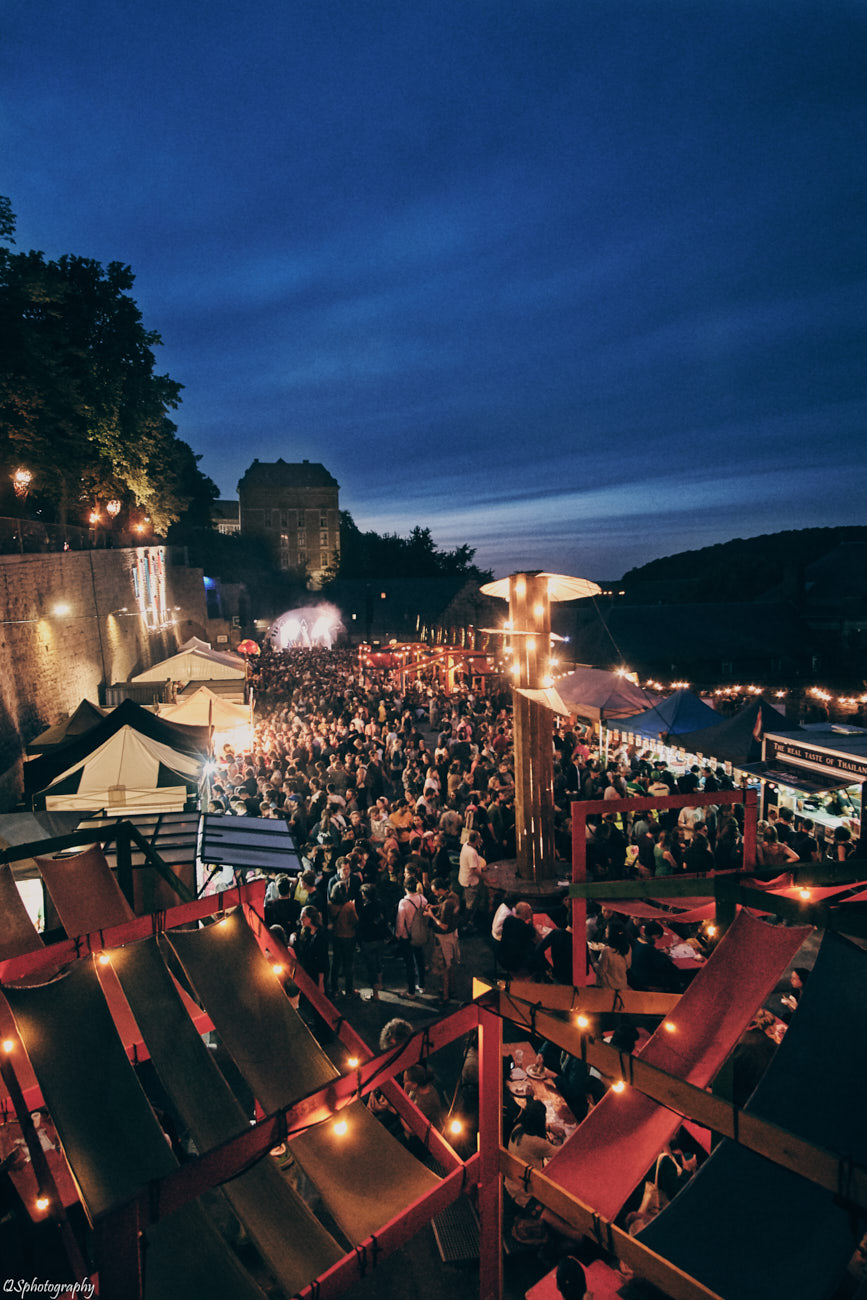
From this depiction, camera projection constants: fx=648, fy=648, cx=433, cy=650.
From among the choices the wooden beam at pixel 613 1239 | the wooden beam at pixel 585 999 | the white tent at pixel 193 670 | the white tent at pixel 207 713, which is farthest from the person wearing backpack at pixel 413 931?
the white tent at pixel 193 670

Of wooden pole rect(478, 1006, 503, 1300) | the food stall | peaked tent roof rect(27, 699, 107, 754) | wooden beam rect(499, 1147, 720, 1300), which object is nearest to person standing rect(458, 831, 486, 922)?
the food stall

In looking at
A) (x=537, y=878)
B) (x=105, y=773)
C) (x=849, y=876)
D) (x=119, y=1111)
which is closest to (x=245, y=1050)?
(x=119, y=1111)

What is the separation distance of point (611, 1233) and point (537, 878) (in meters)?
5.87

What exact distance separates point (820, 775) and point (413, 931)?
6439 mm

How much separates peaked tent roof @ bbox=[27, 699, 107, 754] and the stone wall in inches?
15.5

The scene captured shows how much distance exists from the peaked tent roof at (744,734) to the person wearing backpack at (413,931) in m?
6.17

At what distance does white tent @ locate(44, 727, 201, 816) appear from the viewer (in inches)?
325

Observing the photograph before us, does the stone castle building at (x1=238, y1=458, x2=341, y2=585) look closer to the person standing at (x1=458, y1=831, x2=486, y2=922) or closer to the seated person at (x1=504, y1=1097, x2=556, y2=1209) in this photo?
the person standing at (x1=458, y1=831, x2=486, y2=922)

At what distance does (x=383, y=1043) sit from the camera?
412 centimetres

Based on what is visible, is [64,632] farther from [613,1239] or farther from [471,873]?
[613,1239]

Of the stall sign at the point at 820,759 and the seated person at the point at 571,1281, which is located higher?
the stall sign at the point at 820,759

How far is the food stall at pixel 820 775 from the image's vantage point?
8.59 metres

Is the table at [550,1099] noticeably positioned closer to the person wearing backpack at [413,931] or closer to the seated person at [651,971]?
the seated person at [651,971]

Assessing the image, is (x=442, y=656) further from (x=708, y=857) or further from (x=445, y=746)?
(x=708, y=857)
